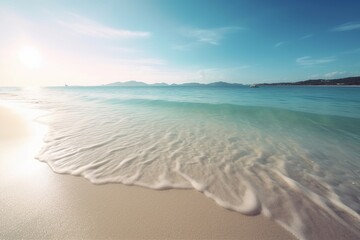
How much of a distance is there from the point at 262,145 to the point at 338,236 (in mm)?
4420

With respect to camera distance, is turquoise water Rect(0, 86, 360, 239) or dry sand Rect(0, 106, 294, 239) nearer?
dry sand Rect(0, 106, 294, 239)

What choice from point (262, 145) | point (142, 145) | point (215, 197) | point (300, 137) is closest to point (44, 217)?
point (215, 197)

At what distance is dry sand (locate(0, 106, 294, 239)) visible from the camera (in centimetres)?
257

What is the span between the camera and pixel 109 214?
9.57 feet

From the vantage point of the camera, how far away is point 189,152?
19.5ft

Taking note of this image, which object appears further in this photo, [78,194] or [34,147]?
[34,147]

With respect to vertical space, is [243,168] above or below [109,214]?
below

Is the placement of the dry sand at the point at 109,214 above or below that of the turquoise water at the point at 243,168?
above

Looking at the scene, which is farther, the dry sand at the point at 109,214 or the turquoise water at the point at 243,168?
the turquoise water at the point at 243,168

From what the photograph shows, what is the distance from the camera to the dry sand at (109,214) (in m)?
2.57

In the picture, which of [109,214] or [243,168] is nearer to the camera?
[109,214]

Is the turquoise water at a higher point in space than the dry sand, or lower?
lower

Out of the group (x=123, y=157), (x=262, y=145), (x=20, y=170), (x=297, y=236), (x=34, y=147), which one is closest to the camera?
(x=297, y=236)

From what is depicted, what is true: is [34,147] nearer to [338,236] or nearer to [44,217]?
[44,217]
